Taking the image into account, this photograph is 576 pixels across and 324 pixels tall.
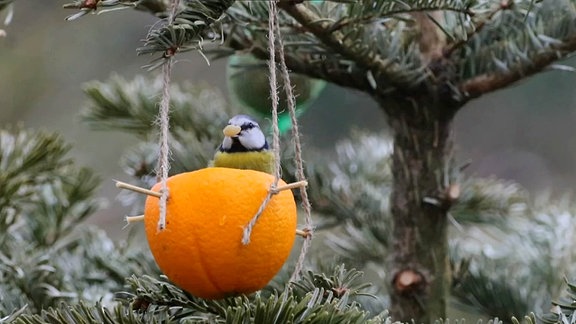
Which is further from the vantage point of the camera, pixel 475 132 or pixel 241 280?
pixel 475 132

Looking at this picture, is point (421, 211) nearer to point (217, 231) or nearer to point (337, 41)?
point (337, 41)

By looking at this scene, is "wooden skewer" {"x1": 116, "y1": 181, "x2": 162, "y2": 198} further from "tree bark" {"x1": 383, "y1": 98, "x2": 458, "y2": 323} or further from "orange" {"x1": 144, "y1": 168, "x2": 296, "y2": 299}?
"tree bark" {"x1": 383, "y1": 98, "x2": 458, "y2": 323}

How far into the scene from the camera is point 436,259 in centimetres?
78

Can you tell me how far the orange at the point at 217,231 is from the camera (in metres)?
0.48

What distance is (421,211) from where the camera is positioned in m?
0.78

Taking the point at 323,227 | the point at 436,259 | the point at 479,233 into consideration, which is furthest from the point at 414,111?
the point at 479,233

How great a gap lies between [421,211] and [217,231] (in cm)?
34

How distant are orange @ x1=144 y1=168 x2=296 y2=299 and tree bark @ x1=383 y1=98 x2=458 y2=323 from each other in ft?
0.97

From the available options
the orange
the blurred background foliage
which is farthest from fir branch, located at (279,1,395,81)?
the blurred background foliage

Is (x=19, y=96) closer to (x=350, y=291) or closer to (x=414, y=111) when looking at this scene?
(x=414, y=111)

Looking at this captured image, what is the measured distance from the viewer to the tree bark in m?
0.77

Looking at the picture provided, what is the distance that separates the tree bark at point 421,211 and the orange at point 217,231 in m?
0.30

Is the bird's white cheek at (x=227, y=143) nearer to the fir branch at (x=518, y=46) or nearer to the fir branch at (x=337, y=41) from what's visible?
the fir branch at (x=337, y=41)

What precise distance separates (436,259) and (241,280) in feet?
1.07
